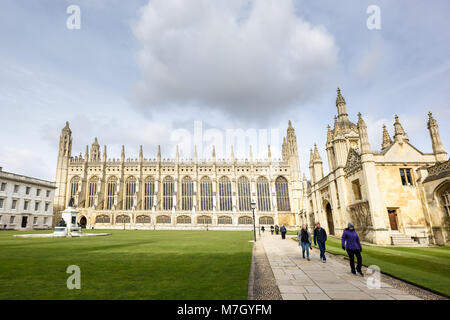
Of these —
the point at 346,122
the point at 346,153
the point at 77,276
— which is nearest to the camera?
the point at 77,276

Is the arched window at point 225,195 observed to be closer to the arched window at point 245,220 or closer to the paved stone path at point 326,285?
the arched window at point 245,220

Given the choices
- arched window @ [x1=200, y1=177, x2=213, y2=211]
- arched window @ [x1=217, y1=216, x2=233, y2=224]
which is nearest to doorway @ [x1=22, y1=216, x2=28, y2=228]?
arched window @ [x1=200, y1=177, x2=213, y2=211]

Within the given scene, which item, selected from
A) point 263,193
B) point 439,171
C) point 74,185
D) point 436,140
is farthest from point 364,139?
point 74,185

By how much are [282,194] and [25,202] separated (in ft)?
161

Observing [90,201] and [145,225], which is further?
[90,201]

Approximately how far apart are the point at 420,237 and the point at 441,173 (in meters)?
4.29

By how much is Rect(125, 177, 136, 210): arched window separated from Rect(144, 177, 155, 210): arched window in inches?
104

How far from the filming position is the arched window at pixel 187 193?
5391 centimetres

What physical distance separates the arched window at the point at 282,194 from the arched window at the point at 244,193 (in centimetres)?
677

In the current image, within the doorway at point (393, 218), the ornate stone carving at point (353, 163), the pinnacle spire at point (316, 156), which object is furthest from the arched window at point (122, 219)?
the doorway at point (393, 218)

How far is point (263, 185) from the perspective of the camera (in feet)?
181
